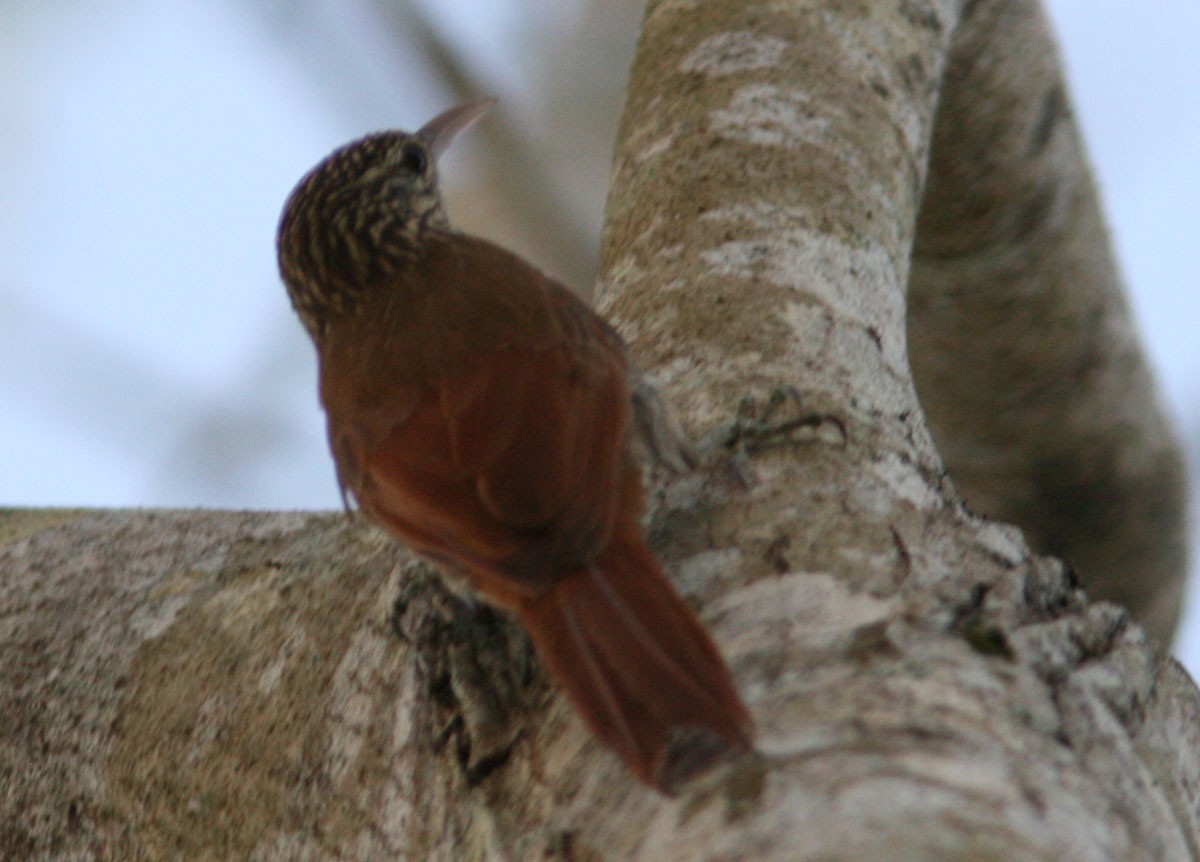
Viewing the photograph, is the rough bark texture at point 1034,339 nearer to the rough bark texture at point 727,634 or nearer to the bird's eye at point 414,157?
the rough bark texture at point 727,634

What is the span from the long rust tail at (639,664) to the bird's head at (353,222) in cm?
108

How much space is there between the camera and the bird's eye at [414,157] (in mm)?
2814

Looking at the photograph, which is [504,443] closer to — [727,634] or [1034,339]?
[727,634]

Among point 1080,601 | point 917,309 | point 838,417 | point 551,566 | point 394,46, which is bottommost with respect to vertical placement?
point 917,309

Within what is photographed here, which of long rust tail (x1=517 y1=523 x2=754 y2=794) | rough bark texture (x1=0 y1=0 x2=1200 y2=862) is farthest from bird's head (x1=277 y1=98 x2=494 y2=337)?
long rust tail (x1=517 y1=523 x2=754 y2=794)

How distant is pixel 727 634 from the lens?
4.72 feet

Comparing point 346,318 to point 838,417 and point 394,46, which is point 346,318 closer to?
point 838,417

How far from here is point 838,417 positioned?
5.87 ft

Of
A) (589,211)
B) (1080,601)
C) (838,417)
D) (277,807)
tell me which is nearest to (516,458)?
(838,417)

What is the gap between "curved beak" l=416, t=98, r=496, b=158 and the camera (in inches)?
118

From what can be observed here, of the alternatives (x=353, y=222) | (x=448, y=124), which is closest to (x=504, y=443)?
(x=353, y=222)

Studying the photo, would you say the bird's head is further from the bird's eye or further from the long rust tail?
the long rust tail

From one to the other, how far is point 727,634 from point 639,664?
0.29 feet

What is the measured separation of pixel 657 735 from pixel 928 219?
2655 mm
